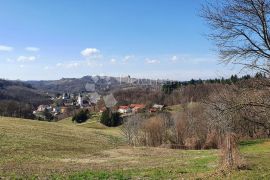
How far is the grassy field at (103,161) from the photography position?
842 inches

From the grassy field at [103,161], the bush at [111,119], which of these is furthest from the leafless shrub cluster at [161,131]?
the bush at [111,119]

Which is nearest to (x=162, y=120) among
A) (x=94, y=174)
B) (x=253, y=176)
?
(x=94, y=174)

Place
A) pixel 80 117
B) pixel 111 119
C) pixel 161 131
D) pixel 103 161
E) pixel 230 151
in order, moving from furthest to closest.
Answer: pixel 80 117
pixel 111 119
pixel 161 131
pixel 103 161
pixel 230 151

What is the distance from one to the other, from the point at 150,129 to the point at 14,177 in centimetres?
5688

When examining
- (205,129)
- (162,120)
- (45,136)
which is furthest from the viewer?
(162,120)

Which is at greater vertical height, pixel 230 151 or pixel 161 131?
pixel 230 151

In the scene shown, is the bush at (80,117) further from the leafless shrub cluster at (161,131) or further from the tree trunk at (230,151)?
the tree trunk at (230,151)

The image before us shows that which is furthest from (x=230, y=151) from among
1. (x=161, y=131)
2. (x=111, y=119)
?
(x=111, y=119)

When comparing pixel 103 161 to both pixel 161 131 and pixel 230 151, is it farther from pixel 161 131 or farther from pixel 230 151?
pixel 161 131

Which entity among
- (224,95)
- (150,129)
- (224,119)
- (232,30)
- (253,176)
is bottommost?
(150,129)

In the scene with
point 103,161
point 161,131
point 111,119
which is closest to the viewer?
point 103,161

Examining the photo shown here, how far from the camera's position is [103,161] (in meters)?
35.2

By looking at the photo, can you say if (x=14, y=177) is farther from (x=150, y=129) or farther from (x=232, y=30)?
(x=150, y=129)

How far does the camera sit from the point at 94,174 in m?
22.8
